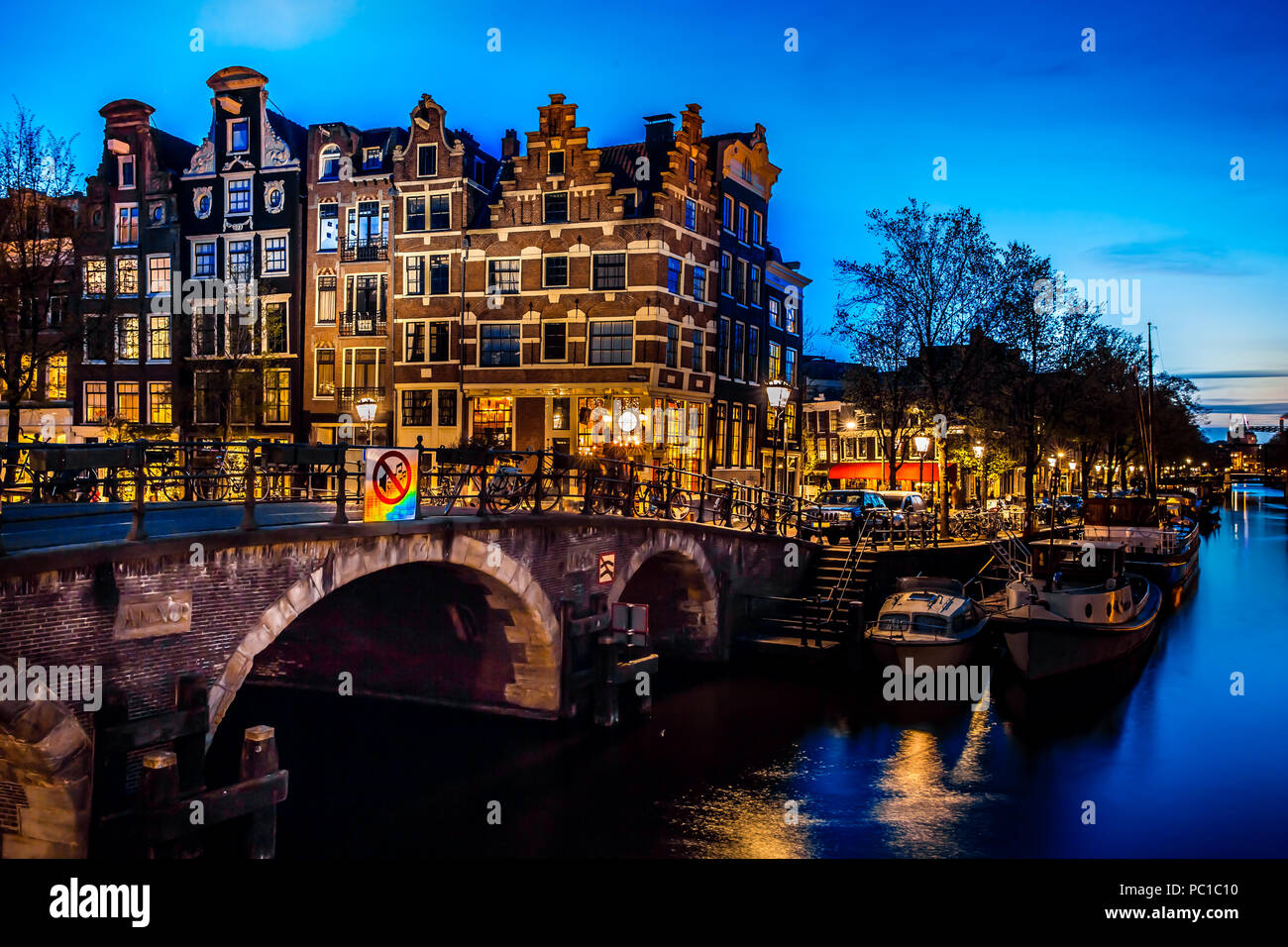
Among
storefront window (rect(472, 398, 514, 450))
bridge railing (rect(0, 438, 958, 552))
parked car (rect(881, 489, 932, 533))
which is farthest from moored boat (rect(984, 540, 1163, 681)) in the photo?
storefront window (rect(472, 398, 514, 450))

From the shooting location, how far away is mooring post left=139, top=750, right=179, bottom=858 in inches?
445

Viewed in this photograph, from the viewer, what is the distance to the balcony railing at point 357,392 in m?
44.9

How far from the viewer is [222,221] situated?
4656 cm

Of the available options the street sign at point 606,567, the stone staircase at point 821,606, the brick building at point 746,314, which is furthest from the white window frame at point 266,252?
the street sign at point 606,567

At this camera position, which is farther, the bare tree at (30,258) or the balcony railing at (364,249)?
the balcony railing at (364,249)

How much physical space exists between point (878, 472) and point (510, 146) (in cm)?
2838

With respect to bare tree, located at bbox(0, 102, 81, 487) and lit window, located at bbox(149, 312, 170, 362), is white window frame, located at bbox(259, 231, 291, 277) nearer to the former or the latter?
lit window, located at bbox(149, 312, 170, 362)

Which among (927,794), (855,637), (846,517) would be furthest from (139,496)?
(846,517)

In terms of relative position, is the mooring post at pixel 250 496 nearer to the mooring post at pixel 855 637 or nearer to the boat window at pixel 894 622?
the mooring post at pixel 855 637

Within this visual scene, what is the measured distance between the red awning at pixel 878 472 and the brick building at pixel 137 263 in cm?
3655

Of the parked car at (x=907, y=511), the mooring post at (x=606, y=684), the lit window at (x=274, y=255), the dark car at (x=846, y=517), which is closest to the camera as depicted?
the mooring post at (x=606, y=684)

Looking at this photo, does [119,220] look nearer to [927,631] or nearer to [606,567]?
[606,567]

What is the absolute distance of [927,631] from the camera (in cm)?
2531
